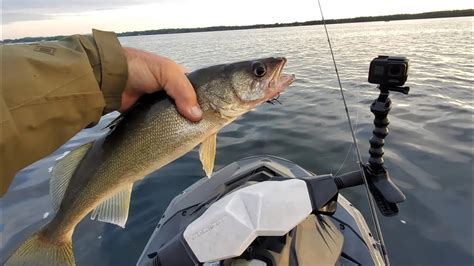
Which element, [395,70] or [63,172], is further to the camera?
[395,70]

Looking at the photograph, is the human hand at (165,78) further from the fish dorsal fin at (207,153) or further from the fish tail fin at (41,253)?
the fish tail fin at (41,253)

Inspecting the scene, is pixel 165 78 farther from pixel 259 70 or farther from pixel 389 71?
pixel 389 71

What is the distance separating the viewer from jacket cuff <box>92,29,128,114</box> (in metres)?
1.89

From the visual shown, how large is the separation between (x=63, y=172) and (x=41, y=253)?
0.51 metres

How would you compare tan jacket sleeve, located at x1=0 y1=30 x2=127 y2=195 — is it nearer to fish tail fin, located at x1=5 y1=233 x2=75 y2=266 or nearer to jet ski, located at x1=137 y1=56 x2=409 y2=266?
fish tail fin, located at x1=5 y1=233 x2=75 y2=266

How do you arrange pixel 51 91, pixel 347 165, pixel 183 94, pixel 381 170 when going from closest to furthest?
pixel 51 91 → pixel 183 94 → pixel 381 170 → pixel 347 165

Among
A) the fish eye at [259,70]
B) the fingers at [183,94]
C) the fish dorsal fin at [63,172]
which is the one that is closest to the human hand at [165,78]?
the fingers at [183,94]

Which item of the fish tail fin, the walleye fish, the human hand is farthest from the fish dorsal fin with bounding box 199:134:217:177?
the fish tail fin

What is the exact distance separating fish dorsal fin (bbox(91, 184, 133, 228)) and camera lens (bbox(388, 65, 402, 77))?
2007 millimetres

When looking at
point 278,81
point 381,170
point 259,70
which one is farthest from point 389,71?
point 259,70

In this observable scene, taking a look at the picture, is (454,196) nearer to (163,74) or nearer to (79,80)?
(163,74)

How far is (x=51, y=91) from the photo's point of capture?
1673 mm

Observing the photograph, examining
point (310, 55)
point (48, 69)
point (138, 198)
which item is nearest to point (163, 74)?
point (48, 69)

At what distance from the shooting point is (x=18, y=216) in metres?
5.30
